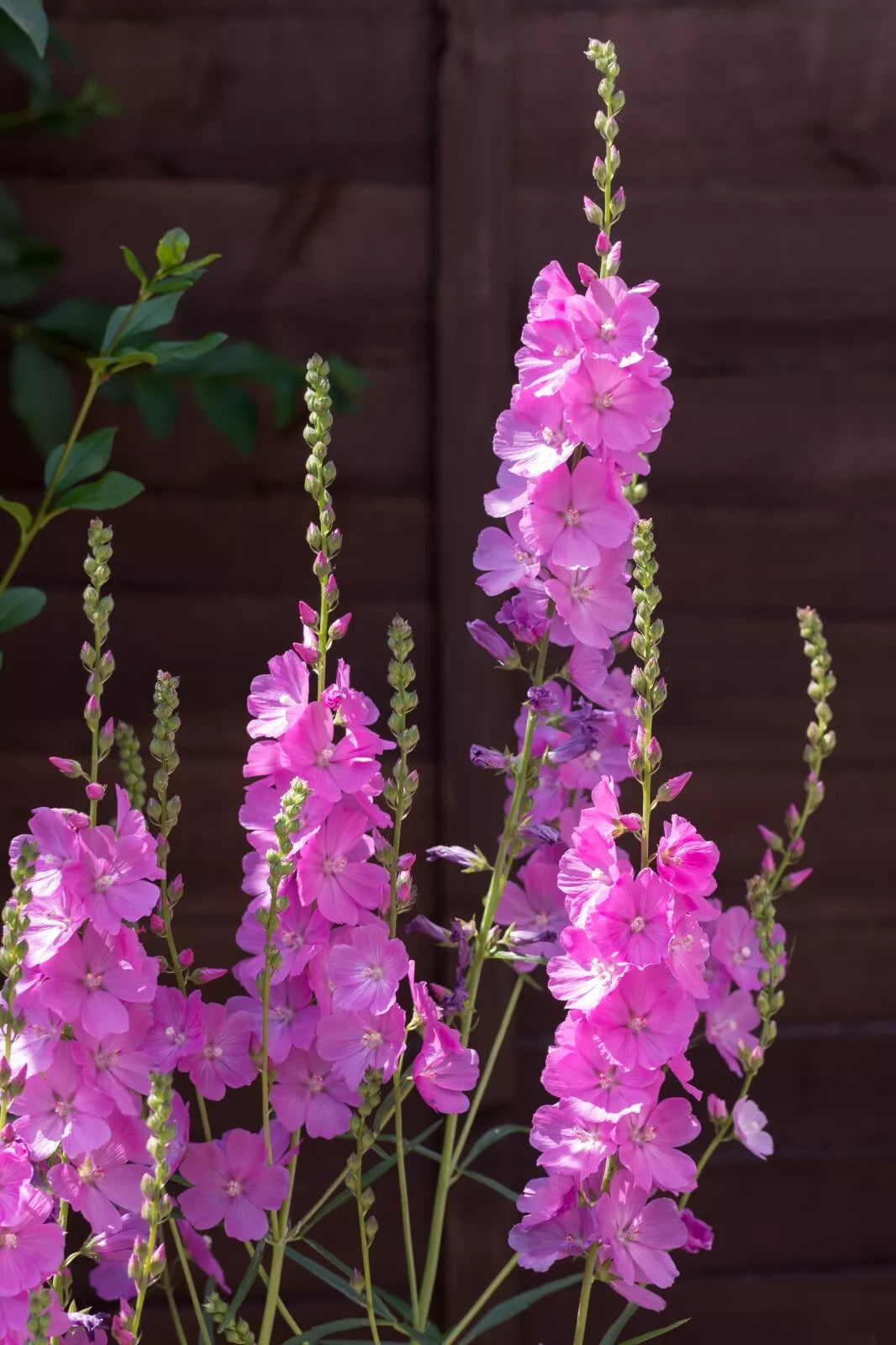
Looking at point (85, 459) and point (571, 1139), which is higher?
point (85, 459)

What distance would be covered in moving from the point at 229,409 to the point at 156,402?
3.2 inches

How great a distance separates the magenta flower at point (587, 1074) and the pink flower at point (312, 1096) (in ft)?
0.44

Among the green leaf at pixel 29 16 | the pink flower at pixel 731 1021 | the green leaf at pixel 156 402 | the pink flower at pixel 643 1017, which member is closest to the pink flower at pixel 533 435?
the pink flower at pixel 643 1017

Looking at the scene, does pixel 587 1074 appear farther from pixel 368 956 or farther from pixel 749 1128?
pixel 749 1128

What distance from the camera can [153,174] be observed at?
5.28 feet

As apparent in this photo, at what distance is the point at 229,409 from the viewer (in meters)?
1.51

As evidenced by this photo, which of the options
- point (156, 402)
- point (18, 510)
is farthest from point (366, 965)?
point (156, 402)

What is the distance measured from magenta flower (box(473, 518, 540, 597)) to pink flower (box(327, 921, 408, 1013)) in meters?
0.20

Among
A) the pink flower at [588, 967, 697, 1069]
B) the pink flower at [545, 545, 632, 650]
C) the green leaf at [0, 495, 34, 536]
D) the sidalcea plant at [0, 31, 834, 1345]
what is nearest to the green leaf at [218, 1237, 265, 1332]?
the sidalcea plant at [0, 31, 834, 1345]

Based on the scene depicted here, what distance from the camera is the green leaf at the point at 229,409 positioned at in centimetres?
150

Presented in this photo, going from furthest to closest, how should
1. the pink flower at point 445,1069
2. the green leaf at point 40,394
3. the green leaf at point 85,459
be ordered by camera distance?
the green leaf at point 40,394, the green leaf at point 85,459, the pink flower at point 445,1069

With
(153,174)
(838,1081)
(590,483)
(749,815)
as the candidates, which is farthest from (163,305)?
(838,1081)

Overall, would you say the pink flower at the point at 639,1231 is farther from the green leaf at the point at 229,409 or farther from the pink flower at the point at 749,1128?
the green leaf at the point at 229,409

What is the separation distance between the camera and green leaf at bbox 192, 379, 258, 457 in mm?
1502
